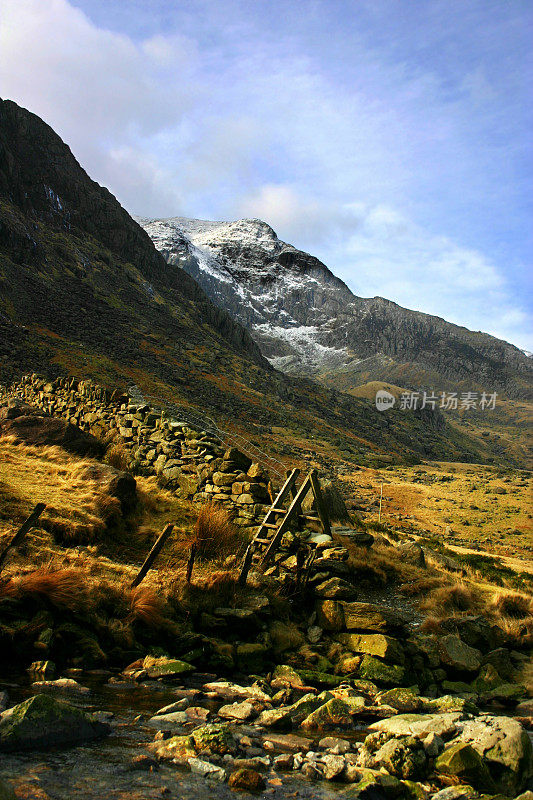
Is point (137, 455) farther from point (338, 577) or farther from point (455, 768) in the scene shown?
point (455, 768)

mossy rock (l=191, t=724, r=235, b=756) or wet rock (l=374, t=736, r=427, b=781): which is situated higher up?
wet rock (l=374, t=736, r=427, b=781)

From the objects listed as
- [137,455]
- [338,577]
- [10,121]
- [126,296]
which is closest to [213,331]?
[126,296]

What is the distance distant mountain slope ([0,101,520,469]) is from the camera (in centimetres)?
4900

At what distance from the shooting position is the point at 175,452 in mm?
12578

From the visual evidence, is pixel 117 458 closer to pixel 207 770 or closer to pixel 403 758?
pixel 207 770

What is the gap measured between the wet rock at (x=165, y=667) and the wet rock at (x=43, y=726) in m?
1.61

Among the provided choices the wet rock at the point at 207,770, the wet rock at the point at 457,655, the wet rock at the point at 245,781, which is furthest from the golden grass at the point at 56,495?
the wet rock at the point at 457,655

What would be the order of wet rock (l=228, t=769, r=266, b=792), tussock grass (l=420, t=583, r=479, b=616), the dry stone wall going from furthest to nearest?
the dry stone wall
tussock grass (l=420, t=583, r=479, b=616)
wet rock (l=228, t=769, r=266, b=792)

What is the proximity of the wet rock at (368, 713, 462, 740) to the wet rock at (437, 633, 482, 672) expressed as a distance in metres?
2.49

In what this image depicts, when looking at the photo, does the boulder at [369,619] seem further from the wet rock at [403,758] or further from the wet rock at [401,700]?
the wet rock at [403,758]

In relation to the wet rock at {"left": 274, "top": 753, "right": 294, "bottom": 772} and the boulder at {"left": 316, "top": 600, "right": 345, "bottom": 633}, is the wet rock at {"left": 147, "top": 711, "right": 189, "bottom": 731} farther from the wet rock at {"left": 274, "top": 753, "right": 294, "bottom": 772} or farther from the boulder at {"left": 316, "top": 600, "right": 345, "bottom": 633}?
the boulder at {"left": 316, "top": 600, "right": 345, "bottom": 633}

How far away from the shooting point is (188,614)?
6.97 metres

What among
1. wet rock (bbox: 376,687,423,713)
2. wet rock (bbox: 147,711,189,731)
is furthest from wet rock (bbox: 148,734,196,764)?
wet rock (bbox: 376,687,423,713)

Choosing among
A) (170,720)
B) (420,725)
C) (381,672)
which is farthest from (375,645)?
(170,720)
